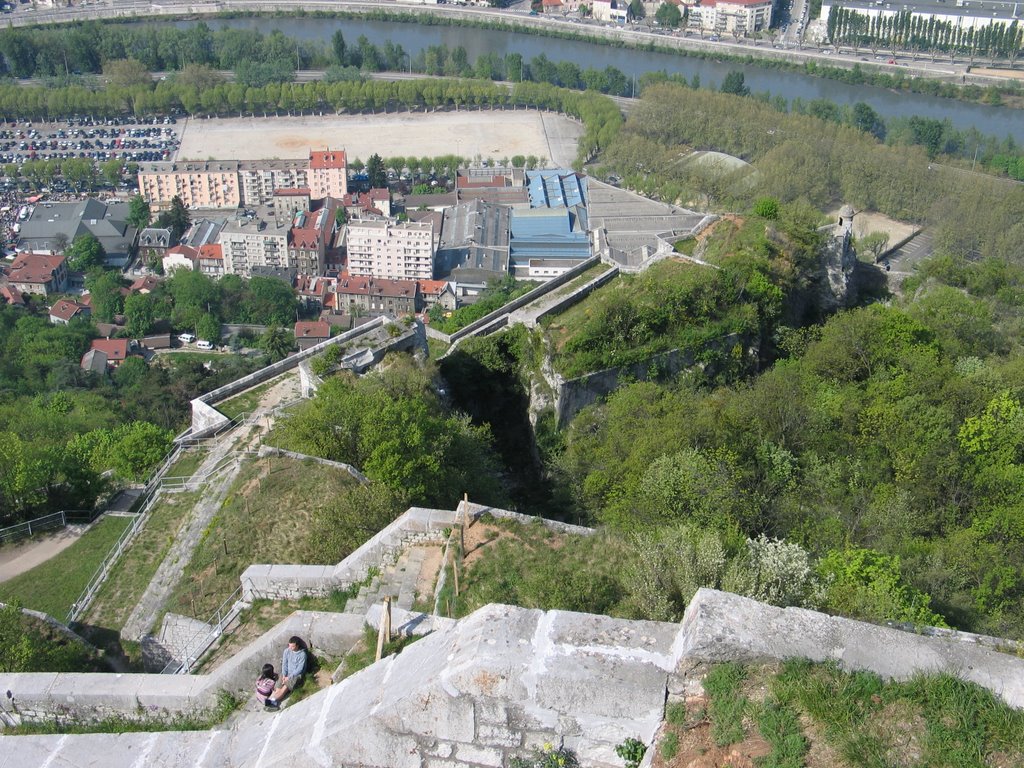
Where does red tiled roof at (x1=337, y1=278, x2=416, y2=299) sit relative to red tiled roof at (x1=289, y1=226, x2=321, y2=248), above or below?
below

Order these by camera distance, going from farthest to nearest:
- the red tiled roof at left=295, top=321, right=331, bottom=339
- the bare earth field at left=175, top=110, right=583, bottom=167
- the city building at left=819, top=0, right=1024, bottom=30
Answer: the city building at left=819, top=0, right=1024, bottom=30, the bare earth field at left=175, top=110, right=583, bottom=167, the red tiled roof at left=295, top=321, right=331, bottom=339

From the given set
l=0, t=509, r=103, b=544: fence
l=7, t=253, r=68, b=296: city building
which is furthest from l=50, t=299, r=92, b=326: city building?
l=0, t=509, r=103, b=544: fence

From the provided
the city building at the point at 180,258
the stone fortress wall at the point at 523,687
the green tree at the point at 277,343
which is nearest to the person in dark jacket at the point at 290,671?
the stone fortress wall at the point at 523,687

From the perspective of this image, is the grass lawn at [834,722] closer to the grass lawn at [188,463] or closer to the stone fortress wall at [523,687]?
the stone fortress wall at [523,687]

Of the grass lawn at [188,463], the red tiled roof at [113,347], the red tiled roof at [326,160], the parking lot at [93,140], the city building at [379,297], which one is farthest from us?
the parking lot at [93,140]

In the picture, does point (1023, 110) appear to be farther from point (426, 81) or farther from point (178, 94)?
point (178, 94)

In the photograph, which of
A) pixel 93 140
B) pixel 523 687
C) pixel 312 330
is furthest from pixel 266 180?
pixel 523 687

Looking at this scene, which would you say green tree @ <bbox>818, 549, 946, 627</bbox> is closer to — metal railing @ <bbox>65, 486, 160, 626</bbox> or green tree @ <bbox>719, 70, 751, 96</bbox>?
metal railing @ <bbox>65, 486, 160, 626</bbox>
